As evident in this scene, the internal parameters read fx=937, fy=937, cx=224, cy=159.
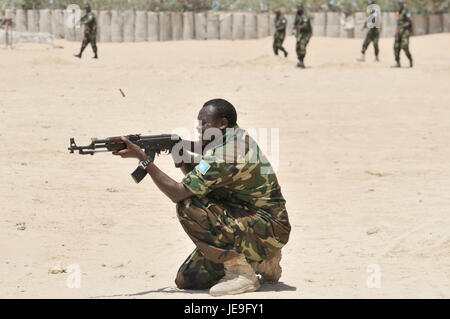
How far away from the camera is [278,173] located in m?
9.78

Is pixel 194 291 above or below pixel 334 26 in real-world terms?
below

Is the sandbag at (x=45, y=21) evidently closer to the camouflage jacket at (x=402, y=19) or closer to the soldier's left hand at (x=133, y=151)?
the camouflage jacket at (x=402, y=19)

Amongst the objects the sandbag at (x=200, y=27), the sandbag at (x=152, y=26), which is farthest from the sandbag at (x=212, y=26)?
the sandbag at (x=152, y=26)

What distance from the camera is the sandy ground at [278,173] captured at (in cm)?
604

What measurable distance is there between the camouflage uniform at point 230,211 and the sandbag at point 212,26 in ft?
75.2

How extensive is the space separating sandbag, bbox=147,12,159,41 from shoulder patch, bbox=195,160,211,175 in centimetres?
2284

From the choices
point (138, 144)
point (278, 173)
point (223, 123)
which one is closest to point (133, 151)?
point (138, 144)

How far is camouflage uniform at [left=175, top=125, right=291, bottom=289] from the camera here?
5059 millimetres

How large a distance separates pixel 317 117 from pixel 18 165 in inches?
193

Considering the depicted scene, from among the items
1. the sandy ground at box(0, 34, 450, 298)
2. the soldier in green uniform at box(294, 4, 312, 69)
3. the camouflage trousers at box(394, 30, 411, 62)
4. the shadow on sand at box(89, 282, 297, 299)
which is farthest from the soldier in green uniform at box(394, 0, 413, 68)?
the shadow on sand at box(89, 282, 297, 299)

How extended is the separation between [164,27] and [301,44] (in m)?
9.41

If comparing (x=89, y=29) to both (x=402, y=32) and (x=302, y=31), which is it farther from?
(x=402, y=32)

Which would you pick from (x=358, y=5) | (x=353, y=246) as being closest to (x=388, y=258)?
(x=353, y=246)

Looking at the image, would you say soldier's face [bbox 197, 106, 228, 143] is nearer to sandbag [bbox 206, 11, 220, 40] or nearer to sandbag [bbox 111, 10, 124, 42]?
sandbag [bbox 111, 10, 124, 42]
